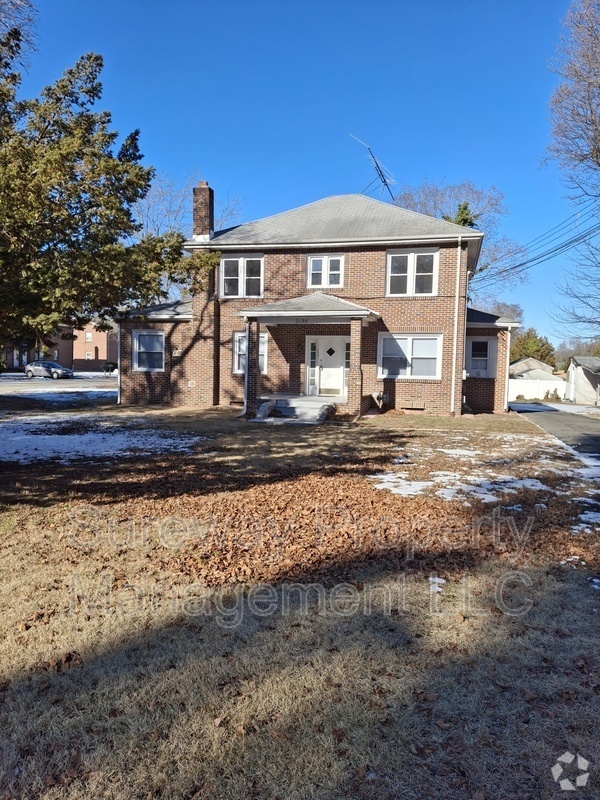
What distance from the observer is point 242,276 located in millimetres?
18938

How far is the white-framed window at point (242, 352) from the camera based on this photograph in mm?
18969

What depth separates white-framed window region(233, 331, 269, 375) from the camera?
62.2 ft

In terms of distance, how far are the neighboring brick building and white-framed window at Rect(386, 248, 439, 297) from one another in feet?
0.11

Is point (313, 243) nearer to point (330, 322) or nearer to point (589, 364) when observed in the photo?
point (330, 322)

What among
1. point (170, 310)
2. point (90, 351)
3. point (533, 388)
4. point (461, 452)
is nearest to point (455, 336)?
point (461, 452)

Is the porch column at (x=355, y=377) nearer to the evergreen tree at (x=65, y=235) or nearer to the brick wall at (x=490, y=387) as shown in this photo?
the brick wall at (x=490, y=387)

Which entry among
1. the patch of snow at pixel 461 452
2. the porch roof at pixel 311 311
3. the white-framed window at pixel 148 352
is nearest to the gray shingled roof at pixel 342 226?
the porch roof at pixel 311 311

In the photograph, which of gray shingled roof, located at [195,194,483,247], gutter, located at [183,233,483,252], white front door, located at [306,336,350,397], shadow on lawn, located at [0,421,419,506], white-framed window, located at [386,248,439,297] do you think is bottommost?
shadow on lawn, located at [0,421,419,506]

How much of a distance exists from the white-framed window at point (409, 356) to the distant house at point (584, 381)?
1697 cm

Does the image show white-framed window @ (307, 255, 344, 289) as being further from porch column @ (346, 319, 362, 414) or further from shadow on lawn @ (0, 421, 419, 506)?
shadow on lawn @ (0, 421, 419, 506)

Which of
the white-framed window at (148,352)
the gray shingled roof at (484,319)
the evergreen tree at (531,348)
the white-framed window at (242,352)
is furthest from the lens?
the evergreen tree at (531,348)

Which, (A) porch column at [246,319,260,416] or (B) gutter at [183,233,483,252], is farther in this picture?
(A) porch column at [246,319,260,416]

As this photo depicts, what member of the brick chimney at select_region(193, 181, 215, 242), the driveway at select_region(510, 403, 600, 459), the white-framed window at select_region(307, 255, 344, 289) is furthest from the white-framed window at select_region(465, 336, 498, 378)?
the brick chimney at select_region(193, 181, 215, 242)

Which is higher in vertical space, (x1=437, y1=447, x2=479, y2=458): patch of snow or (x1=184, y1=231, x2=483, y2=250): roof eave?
(x1=184, y1=231, x2=483, y2=250): roof eave
